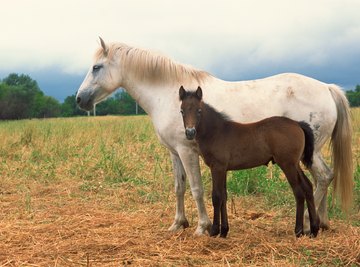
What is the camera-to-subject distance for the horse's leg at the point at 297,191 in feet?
14.9

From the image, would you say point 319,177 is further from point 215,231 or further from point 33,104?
point 33,104

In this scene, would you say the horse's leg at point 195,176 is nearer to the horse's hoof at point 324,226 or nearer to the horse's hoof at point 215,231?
the horse's hoof at point 215,231

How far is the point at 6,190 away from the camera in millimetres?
7805

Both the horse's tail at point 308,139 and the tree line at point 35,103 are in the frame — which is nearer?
the horse's tail at point 308,139

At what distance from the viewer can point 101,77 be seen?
556 cm

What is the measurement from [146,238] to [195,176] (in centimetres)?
82

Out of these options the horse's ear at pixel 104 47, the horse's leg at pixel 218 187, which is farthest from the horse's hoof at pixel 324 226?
the horse's ear at pixel 104 47

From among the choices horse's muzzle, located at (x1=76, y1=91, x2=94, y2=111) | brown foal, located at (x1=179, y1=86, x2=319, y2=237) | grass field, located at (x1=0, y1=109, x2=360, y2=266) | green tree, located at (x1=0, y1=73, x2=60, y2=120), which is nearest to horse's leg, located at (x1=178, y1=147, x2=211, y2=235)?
grass field, located at (x1=0, y1=109, x2=360, y2=266)

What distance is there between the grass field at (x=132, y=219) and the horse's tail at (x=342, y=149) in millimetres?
424

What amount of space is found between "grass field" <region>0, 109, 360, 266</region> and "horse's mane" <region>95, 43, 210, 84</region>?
1686 mm

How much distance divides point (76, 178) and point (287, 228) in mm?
4652

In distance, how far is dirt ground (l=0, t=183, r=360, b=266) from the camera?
397cm

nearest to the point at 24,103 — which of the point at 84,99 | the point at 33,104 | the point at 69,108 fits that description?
the point at 33,104

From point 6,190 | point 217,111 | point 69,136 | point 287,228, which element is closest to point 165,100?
point 217,111
